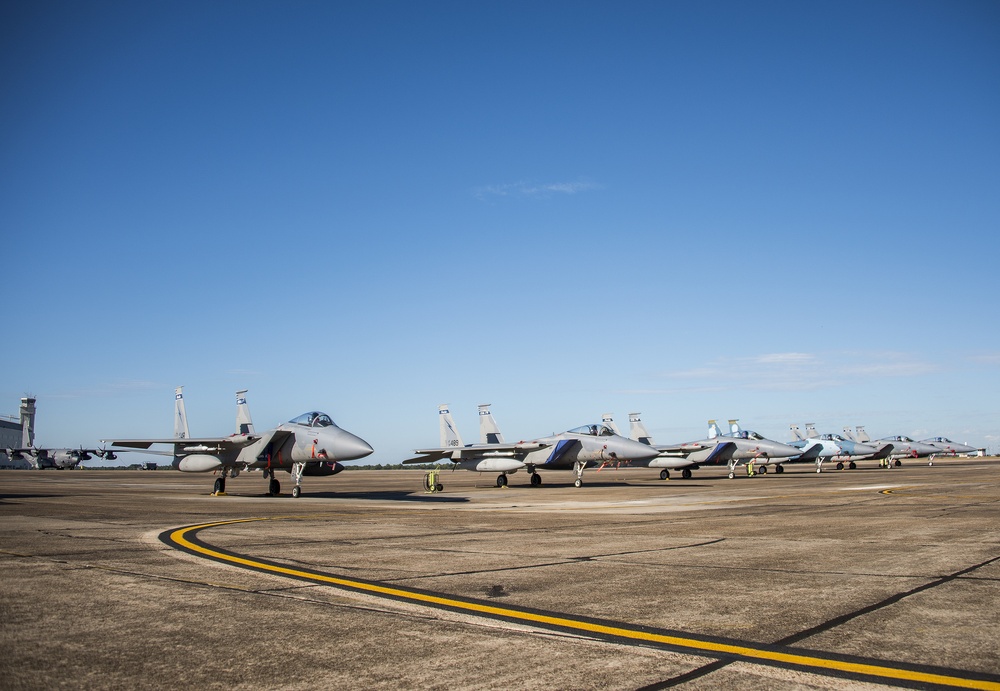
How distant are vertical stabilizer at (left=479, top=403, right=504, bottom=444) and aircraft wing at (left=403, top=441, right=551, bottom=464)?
1817 millimetres

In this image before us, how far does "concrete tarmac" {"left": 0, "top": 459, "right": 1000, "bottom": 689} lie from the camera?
4.01 meters

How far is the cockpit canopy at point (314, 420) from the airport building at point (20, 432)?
108705mm

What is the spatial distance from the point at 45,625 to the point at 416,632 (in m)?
2.66

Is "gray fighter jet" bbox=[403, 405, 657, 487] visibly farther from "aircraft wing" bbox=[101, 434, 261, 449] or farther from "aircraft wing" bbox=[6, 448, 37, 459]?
"aircraft wing" bbox=[6, 448, 37, 459]

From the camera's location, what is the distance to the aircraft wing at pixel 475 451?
38.3m

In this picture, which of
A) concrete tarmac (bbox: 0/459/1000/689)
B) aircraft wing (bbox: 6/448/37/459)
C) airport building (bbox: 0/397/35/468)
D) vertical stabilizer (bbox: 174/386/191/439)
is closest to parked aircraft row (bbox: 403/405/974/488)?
vertical stabilizer (bbox: 174/386/191/439)

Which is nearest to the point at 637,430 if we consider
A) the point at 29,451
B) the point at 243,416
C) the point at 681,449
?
the point at 681,449

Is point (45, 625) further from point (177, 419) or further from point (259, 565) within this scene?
point (177, 419)

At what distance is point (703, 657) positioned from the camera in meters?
4.29

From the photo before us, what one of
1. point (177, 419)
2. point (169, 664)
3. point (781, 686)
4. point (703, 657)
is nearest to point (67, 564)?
point (169, 664)

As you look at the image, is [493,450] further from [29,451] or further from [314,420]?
[29,451]

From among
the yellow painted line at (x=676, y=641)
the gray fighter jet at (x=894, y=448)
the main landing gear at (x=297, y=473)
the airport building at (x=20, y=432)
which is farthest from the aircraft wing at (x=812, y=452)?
the airport building at (x=20, y=432)

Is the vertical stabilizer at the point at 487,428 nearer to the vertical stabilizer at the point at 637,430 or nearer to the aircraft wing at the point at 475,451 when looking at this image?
the aircraft wing at the point at 475,451

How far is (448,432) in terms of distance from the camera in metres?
43.9
